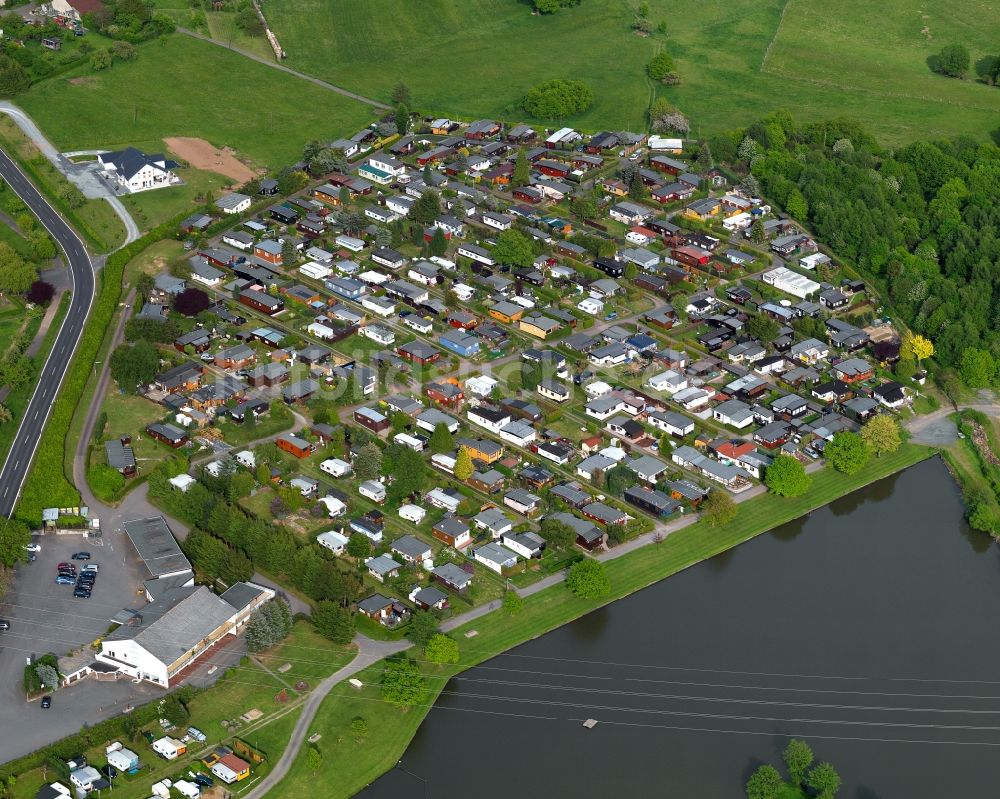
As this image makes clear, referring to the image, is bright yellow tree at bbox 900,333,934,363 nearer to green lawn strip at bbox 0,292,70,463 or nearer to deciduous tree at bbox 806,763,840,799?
deciduous tree at bbox 806,763,840,799

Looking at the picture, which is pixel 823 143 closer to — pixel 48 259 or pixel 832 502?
pixel 832 502

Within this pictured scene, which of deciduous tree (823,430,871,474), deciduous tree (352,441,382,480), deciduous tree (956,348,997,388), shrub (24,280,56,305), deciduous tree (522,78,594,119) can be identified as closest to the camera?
deciduous tree (352,441,382,480)

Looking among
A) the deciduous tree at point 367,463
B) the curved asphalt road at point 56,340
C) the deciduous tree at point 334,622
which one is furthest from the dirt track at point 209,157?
the deciduous tree at point 334,622

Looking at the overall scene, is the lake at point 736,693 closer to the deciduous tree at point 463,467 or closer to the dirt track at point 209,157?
the deciduous tree at point 463,467

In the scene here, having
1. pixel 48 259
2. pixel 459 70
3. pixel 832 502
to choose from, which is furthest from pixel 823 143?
pixel 48 259

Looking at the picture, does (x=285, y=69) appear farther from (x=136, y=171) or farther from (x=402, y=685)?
(x=402, y=685)

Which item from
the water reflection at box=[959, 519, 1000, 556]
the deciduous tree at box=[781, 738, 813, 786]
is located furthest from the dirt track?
the deciduous tree at box=[781, 738, 813, 786]

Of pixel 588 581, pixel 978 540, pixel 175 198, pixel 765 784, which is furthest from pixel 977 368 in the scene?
pixel 175 198
